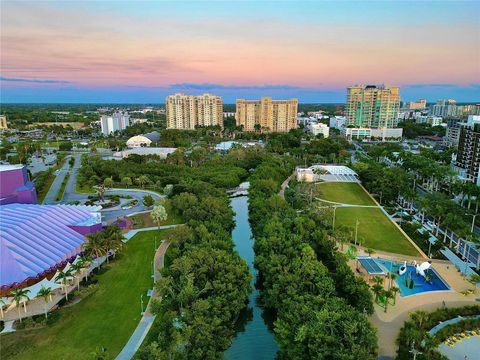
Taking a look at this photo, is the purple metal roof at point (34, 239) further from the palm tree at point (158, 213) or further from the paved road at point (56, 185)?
the paved road at point (56, 185)

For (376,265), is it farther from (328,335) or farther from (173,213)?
(173,213)

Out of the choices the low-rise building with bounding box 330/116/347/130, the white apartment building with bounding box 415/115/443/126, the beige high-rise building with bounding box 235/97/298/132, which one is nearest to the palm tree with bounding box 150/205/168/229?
the beige high-rise building with bounding box 235/97/298/132

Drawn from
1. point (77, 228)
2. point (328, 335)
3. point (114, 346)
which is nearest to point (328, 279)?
point (328, 335)

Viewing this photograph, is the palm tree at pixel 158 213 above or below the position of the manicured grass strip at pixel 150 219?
above

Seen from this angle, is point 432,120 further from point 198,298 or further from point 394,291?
point 198,298

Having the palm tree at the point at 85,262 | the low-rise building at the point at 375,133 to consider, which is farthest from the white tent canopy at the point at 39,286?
the low-rise building at the point at 375,133

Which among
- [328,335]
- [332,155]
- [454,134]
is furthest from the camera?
[454,134]
